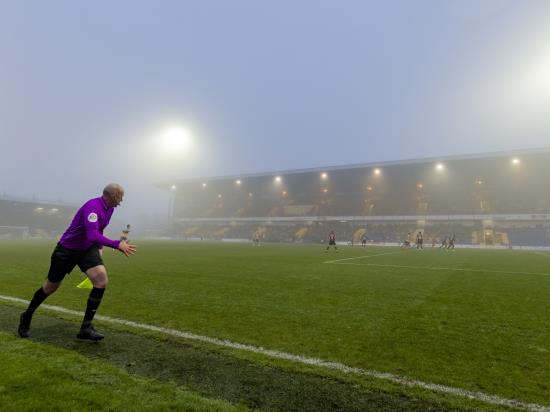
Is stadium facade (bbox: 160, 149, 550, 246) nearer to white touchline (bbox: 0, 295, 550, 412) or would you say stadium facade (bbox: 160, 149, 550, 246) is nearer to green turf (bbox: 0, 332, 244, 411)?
white touchline (bbox: 0, 295, 550, 412)

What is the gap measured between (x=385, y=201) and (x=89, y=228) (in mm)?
55793

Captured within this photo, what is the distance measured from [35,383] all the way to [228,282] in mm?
5835

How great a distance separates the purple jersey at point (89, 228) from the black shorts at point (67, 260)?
66 millimetres

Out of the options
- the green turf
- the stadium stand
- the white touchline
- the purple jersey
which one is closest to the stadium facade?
the stadium stand

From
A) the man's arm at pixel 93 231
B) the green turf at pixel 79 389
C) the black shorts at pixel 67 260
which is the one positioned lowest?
the green turf at pixel 79 389

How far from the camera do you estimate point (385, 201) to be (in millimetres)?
55844

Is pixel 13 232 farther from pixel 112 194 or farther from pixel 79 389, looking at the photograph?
pixel 79 389

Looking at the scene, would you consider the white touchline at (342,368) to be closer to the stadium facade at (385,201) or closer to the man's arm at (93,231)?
the man's arm at (93,231)

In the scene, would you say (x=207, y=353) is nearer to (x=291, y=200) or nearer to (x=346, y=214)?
(x=346, y=214)

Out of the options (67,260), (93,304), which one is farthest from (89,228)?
(93,304)

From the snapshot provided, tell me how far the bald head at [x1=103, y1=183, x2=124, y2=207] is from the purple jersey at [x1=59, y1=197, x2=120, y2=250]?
0.08 meters

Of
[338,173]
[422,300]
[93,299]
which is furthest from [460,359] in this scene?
[338,173]

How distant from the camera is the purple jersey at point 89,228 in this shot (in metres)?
3.93

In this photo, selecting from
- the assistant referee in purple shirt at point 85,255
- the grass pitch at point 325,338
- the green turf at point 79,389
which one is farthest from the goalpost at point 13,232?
the green turf at point 79,389
